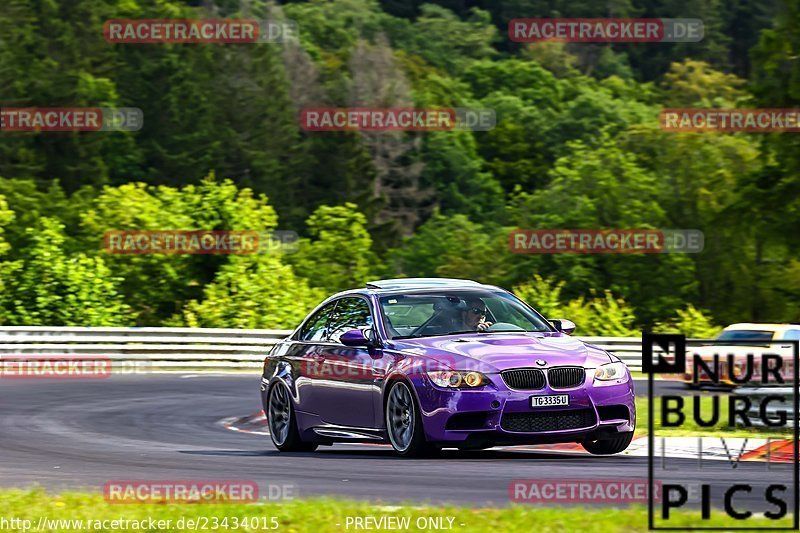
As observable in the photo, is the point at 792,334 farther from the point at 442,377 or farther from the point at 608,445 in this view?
the point at 442,377

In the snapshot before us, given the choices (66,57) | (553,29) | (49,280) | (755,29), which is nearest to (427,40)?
(553,29)

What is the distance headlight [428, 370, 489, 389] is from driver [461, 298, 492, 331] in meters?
1.16

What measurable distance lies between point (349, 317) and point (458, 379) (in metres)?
2.25

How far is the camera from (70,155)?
9625 centimetres

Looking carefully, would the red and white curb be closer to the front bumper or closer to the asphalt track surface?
the asphalt track surface

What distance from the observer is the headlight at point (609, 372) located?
514 inches

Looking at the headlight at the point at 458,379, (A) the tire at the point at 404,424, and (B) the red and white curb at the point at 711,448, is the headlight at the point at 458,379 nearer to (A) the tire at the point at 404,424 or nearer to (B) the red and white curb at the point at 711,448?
(A) the tire at the point at 404,424

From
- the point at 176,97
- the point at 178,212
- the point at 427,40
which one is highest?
the point at 427,40

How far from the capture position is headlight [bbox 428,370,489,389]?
12758 mm

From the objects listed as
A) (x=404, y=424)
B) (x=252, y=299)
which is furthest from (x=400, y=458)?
(x=252, y=299)

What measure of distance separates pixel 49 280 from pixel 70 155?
178ft

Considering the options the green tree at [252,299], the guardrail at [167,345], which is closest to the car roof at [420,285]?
the guardrail at [167,345]

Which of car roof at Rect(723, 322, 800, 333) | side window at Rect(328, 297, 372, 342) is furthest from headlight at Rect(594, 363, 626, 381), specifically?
car roof at Rect(723, 322, 800, 333)

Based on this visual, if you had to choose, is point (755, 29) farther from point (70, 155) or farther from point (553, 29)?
point (70, 155)
